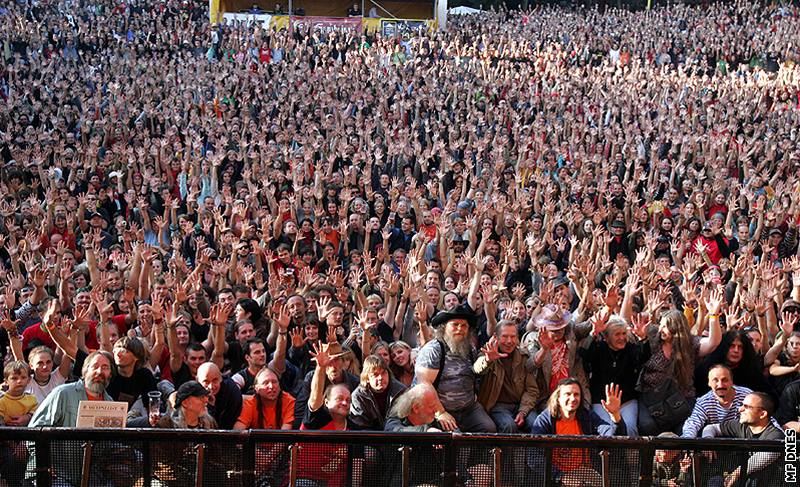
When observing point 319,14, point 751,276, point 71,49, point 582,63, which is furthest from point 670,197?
point 319,14

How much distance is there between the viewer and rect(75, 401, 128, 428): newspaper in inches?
174

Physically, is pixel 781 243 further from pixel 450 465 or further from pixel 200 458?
pixel 200 458

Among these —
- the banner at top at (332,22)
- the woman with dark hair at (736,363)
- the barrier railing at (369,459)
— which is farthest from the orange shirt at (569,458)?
the banner at top at (332,22)

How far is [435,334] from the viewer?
21.0 ft

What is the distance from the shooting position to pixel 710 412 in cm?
580

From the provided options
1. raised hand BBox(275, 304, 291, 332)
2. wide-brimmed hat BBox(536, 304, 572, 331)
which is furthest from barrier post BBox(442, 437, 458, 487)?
raised hand BBox(275, 304, 291, 332)

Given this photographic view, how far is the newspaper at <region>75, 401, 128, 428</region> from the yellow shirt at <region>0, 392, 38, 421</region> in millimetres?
1152

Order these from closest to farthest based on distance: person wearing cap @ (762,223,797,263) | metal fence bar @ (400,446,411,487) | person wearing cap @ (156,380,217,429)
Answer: metal fence bar @ (400,446,411,487)
person wearing cap @ (156,380,217,429)
person wearing cap @ (762,223,797,263)

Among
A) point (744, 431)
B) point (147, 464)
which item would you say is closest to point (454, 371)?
→ point (744, 431)

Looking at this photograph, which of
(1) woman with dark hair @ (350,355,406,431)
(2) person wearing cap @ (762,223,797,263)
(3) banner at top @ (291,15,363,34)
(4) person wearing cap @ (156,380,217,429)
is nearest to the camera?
(4) person wearing cap @ (156,380,217,429)

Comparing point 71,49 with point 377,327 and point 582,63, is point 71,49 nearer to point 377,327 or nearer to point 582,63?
point 582,63

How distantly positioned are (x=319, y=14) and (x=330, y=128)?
58.3ft

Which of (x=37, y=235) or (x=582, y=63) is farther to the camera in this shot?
(x=582, y=63)

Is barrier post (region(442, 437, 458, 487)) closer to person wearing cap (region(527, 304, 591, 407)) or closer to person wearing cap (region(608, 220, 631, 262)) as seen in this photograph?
person wearing cap (region(527, 304, 591, 407))
